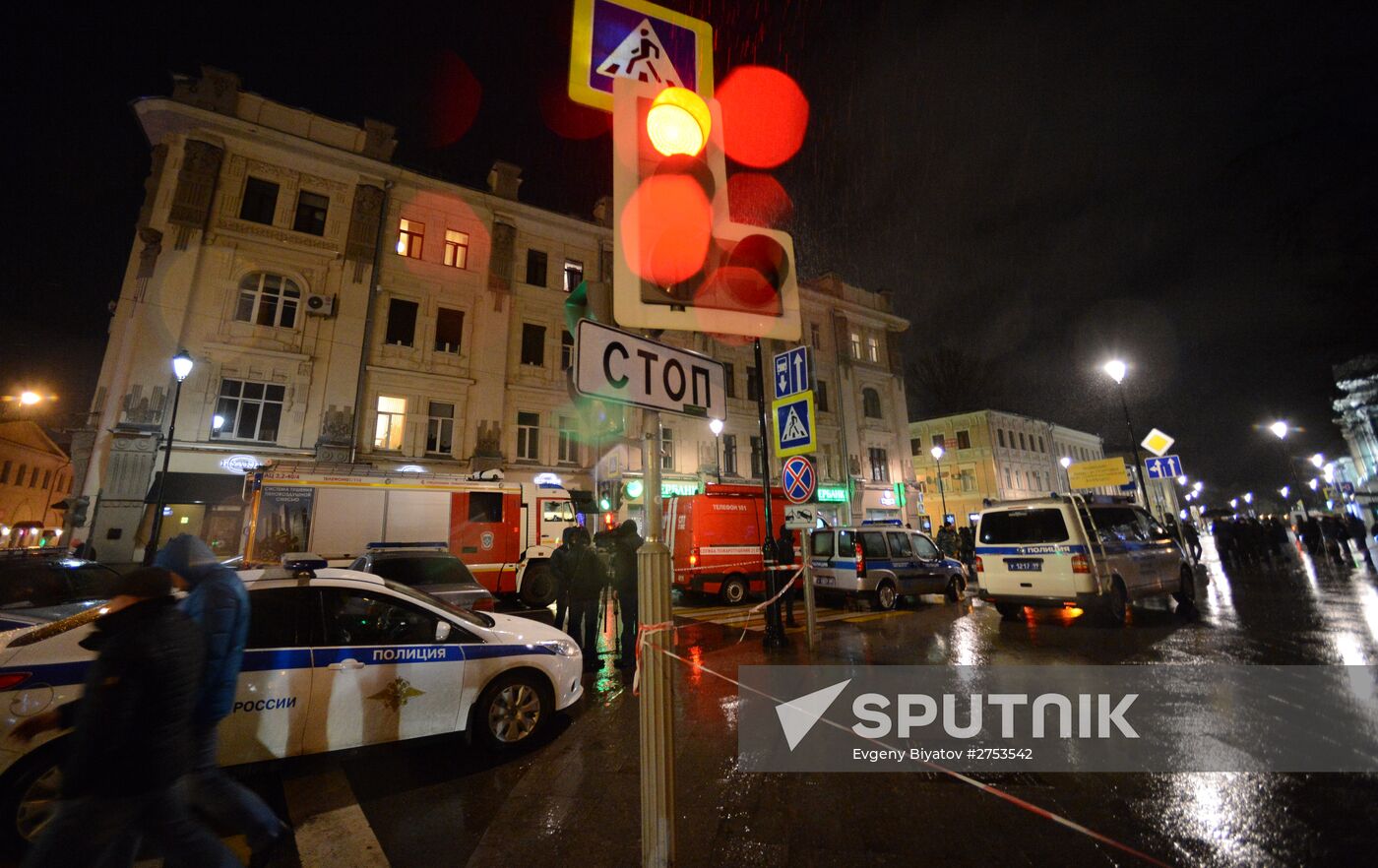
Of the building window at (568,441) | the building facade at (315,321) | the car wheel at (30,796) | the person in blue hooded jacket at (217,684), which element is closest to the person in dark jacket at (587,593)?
the person in blue hooded jacket at (217,684)

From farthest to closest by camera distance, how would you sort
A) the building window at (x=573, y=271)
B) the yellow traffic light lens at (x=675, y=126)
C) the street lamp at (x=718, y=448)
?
the street lamp at (x=718, y=448) → the building window at (x=573, y=271) → the yellow traffic light lens at (x=675, y=126)

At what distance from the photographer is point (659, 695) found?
93.5 inches

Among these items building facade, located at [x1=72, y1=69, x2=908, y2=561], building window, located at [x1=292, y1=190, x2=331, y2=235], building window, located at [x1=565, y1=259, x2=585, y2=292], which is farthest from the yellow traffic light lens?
building window, located at [x1=565, y1=259, x2=585, y2=292]

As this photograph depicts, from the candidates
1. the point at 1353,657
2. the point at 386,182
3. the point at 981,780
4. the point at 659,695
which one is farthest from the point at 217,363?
the point at 1353,657

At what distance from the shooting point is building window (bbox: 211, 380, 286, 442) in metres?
16.6

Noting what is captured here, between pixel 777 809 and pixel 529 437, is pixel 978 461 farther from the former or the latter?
pixel 777 809

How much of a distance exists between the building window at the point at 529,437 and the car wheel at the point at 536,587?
7868 mm

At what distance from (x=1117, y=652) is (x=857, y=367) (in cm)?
2607

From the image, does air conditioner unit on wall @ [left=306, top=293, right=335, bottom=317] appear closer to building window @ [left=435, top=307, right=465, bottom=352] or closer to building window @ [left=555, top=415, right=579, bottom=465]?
building window @ [left=435, top=307, right=465, bottom=352]

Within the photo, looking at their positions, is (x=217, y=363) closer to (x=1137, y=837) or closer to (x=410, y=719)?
(x=410, y=719)

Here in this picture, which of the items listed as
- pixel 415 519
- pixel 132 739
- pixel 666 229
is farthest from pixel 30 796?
pixel 415 519

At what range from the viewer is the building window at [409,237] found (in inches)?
798

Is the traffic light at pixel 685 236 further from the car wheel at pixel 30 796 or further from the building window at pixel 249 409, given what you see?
the building window at pixel 249 409

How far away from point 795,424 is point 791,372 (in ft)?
3.01
